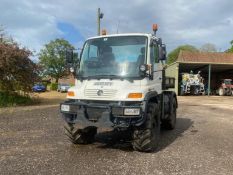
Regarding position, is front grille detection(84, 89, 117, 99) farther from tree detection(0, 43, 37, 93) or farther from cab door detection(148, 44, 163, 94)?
tree detection(0, 43, 37, 93)

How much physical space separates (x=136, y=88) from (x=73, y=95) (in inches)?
61.5

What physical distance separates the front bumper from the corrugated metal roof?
31.5 m

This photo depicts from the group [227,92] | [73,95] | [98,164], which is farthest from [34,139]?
[227,92]

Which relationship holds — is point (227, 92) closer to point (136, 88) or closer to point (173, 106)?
point (173, 106)

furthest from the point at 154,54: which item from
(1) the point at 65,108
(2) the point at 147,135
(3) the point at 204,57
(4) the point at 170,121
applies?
(3) the point at 204,57

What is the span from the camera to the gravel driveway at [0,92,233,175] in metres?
6.56

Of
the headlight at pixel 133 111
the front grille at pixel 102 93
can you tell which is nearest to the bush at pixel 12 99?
the front grille at pixel 102 93

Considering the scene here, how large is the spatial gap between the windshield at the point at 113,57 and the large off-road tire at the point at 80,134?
135cm

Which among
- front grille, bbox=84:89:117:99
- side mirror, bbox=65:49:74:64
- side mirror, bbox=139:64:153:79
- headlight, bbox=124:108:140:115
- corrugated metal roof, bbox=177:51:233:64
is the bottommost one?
headlight, bbox=124:108:140:115

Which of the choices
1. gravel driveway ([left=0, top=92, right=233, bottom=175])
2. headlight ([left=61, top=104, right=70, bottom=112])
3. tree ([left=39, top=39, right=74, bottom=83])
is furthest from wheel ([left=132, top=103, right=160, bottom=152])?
tree ([left=39, top=39, right=74, bottom=83])

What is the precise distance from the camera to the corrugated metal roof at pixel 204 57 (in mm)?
39547

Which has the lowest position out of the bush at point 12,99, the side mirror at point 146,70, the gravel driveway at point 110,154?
the gravel driveway at point 110,154

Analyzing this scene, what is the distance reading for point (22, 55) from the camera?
794 inches

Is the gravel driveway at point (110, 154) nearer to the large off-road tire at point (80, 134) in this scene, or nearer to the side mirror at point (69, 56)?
the large off-road tire at point (80, 134)
